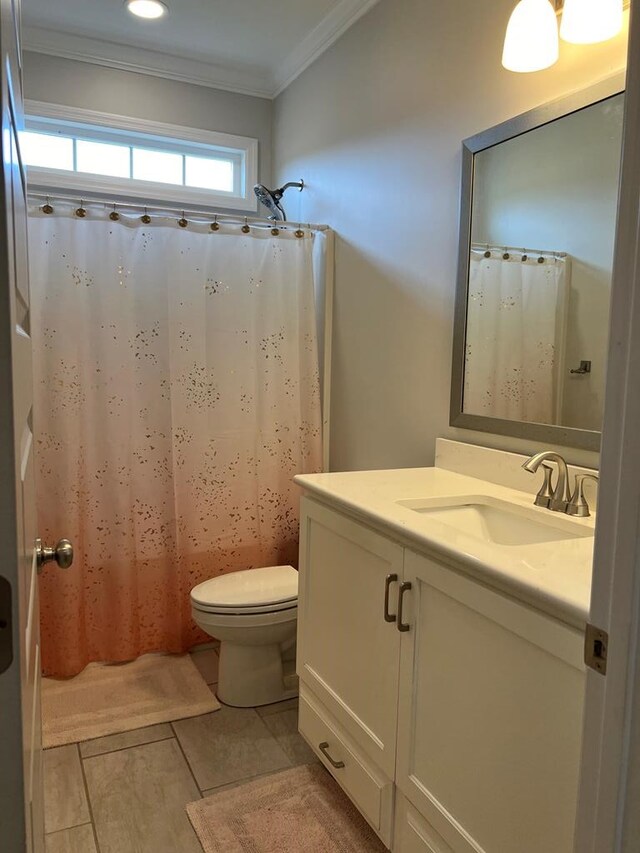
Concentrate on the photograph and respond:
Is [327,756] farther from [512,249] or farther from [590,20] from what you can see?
[590,20]

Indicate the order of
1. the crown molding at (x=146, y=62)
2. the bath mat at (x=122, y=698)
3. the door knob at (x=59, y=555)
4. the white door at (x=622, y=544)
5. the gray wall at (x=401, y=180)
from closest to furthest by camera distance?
the white door at (x=622, y=544) < the door knob at (x=59, y=555) < the gray wall at (x=401, y=180) < the bath mat at (x=122, y=698) < the crown molding at (x=146, y=62)

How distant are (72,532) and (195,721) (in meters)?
0.85

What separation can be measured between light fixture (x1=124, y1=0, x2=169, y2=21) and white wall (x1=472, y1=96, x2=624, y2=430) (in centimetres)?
165

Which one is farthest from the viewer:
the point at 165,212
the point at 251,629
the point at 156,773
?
the point at 165,212

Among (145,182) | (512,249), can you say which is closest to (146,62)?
(145,182)

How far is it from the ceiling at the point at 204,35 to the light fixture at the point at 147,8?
32 mm

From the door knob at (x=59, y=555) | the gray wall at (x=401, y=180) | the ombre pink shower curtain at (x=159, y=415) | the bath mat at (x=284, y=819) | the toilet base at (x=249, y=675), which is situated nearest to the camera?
the door knob at (x=59, y=555)

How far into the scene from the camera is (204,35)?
2.82 metres

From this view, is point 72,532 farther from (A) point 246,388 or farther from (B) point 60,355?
(A) point 246,388

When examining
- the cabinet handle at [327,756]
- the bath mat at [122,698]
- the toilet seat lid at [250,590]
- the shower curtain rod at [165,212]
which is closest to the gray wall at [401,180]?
the shower curtain rod at [165,212]

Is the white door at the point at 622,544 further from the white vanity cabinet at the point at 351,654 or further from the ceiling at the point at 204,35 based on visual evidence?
the ceiling at the point at 204,35

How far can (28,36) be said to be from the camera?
276cm

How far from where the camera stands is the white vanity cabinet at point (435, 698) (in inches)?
40.9

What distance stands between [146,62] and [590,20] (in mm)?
2234
